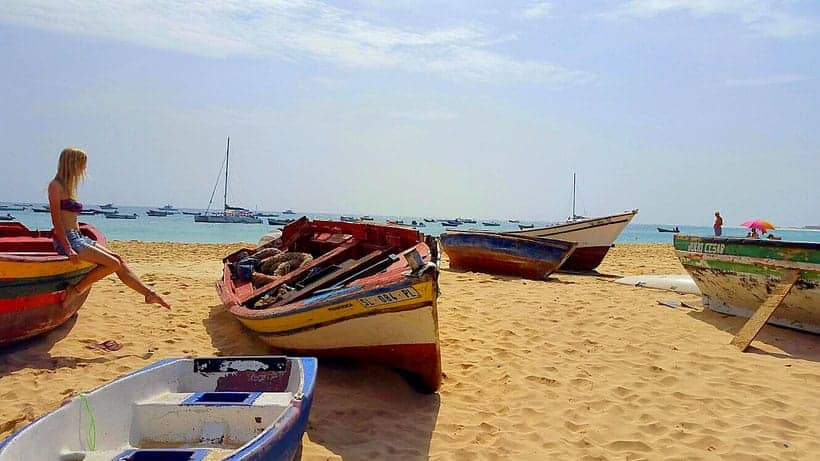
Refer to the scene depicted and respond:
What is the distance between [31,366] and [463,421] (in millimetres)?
3795

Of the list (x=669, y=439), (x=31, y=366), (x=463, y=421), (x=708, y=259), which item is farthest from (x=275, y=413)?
(x=708, y=259)

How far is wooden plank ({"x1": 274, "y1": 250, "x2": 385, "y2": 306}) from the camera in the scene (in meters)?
5.54

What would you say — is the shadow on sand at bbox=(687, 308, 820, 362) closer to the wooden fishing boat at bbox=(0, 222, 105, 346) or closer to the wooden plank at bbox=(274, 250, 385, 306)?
the wooden plank at bbox=(274, 250, 385, 306)

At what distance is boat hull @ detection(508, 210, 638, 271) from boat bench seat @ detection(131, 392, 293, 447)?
10491 millimetres

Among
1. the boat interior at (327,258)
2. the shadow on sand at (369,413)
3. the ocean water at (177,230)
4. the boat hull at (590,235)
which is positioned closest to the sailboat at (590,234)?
the boat hull at (590,235)

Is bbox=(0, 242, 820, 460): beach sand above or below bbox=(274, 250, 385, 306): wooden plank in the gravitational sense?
below

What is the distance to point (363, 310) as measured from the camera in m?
4.35

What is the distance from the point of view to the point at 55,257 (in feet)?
17.5

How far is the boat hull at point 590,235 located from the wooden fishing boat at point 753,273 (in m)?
4.74

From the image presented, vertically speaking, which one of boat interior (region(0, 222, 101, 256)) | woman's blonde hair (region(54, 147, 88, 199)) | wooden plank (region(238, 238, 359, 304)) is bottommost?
wooden plank (region(238, 238, 359, 304))

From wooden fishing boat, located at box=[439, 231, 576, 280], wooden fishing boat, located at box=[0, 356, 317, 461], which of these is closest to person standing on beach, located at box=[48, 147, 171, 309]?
wooden fishing boat, located at box=[0, 356, 317, 461]

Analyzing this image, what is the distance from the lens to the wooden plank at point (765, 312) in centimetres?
600

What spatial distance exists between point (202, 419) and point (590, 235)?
38.3ft

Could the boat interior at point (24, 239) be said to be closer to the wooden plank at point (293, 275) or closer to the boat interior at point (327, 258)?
the boat interior at point (327, 258)
